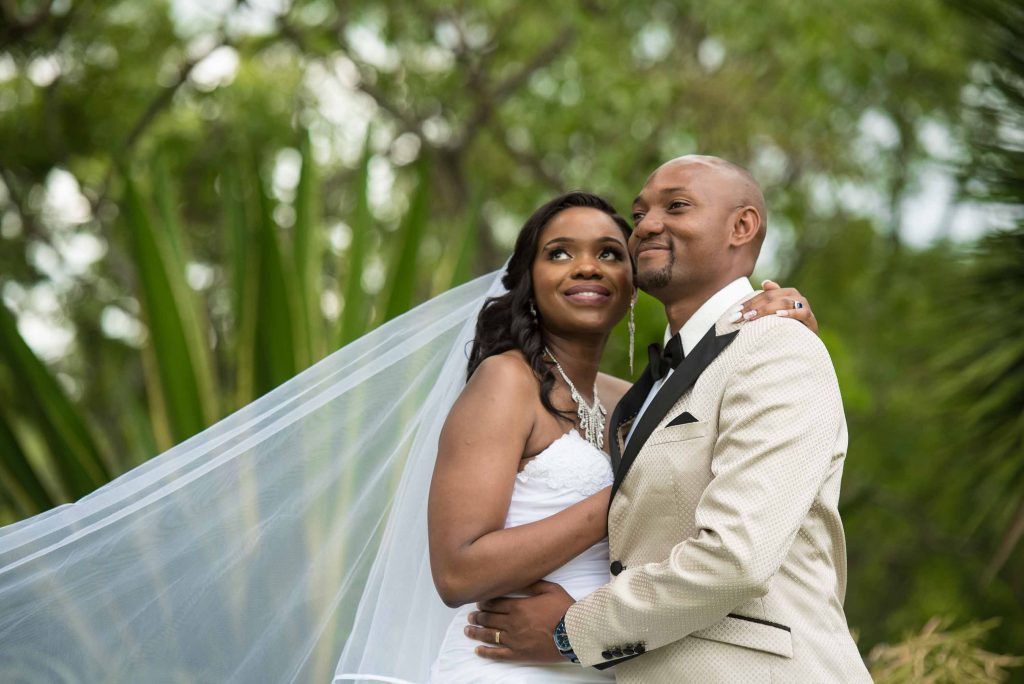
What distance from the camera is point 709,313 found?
9.79ft

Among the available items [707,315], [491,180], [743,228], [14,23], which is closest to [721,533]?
[707,315]

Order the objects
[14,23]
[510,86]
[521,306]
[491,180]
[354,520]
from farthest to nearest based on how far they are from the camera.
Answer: [491,180] < [510,86] < [14,23] < [521,306] < [354,520]

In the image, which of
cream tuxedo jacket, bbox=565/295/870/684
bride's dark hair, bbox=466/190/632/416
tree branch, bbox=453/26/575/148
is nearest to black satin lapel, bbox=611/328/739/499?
cream tuxedo jacket, bbox=565/295/870/684

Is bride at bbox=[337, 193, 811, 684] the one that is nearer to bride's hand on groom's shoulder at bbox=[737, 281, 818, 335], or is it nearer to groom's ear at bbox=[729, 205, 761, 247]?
bride's hand on groom's shoulder at bbox=[737, 281, 818, 335]

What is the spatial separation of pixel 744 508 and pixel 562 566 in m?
0.62

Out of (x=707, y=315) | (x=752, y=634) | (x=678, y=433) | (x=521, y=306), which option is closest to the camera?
(x=752, y=634)

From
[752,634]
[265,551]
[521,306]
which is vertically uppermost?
[521,306]

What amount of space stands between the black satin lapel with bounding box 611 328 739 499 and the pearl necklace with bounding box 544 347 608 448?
393 millimetres

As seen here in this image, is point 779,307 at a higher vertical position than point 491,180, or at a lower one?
lower

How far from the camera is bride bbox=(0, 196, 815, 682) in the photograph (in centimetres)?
Answer: 290

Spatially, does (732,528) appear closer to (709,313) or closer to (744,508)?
(744,508)

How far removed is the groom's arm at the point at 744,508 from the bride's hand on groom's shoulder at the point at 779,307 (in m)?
0.11

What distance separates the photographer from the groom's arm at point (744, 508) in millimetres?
2484

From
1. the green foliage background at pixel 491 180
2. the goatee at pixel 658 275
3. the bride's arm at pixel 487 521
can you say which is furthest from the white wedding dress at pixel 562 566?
the green foliage background at pixel 491 180
